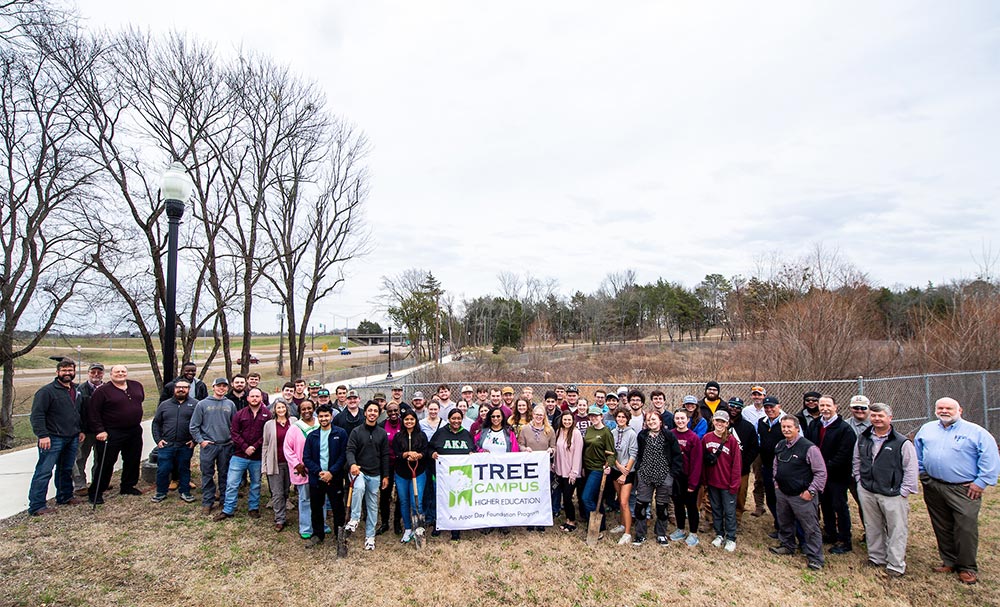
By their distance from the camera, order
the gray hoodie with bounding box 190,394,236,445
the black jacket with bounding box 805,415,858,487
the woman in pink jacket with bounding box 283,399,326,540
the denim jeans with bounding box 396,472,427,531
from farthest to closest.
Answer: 1. the gray hoodie with bounding box 190,394,236,445
2. the denim jeans with bounding box 396,472,427,531
3. the woman in pink jacket with bounding box 283,399,326,540
4. the black jacket with bounding box 805,415,858,487

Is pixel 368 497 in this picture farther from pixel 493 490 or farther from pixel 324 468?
pixel 493 490

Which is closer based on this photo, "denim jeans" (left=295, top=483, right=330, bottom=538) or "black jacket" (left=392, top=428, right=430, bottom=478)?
"denim jeans" (left=295, top=483, right=330, bottom=538)

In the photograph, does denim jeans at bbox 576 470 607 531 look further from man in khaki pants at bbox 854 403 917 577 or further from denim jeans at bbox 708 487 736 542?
man in khaki pants at bbox 854 403 917 577

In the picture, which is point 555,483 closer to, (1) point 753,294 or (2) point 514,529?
(2) point 514,529

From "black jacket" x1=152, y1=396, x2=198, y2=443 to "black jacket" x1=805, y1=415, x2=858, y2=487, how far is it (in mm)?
8860

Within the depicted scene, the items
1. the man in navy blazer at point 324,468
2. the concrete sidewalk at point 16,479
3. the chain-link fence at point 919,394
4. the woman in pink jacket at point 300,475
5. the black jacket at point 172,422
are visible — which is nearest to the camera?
the man in navy blazer at point 324,468

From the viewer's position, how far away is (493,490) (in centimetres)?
660

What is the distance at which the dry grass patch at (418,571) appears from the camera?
4.82 m

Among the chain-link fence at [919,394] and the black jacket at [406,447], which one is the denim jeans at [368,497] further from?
the chain-link fence at [919,394]

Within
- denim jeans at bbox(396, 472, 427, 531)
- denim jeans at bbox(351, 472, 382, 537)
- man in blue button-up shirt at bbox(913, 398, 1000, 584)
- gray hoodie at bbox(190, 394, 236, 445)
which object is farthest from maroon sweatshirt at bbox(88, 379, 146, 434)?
man in blue button-up shirt at bbox(913, 398, 1000, 584)

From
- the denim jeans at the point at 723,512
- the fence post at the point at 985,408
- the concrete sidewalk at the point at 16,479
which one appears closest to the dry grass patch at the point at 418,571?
the denim jeans at the point at 723,512

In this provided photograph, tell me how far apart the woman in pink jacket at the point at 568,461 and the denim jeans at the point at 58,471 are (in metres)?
7.00

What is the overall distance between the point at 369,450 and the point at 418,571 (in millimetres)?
1541

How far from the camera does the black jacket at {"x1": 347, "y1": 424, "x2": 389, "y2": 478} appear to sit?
5996mm
